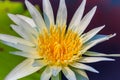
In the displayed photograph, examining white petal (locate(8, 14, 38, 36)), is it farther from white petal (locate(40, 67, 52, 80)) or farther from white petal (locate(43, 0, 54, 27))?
white petal (locate(40, 67, 52, 80))

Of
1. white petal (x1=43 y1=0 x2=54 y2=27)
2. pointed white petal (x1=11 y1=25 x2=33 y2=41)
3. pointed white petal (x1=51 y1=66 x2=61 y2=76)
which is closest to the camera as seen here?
pointed white petal (x1=51 y1=66 x2=61 y2=76)

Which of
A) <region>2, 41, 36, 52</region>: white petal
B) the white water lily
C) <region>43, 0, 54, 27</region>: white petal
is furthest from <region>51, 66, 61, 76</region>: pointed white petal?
<region>43, 0, 54, 27</region>: white petal

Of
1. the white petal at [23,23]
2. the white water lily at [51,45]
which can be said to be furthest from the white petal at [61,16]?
the white petal at [23,23]

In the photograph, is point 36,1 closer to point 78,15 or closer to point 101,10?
point 101,10

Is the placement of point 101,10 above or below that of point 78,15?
above

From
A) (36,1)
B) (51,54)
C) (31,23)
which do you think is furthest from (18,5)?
(51,54)

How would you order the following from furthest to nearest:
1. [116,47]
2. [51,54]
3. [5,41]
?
[116,47]
[51,54]
[5,41]

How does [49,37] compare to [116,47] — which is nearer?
[49,37]
